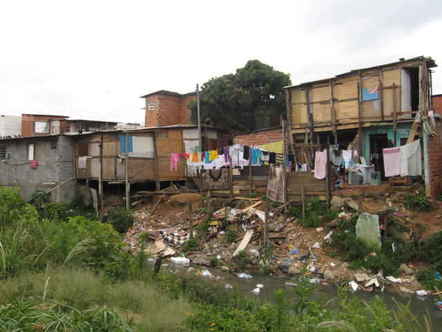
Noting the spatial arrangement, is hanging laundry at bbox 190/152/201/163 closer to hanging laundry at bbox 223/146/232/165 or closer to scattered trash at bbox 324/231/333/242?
hanging laundry at bbox 223/146/232/165

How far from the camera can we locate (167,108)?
25141 mm

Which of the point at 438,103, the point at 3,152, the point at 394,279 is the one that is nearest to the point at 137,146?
the point at 3,152

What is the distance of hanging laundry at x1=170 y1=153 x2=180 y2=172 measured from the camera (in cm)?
1770

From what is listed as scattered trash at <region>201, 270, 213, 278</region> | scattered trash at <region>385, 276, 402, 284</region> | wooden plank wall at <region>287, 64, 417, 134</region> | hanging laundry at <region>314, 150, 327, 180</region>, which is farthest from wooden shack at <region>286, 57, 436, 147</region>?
scattered trash at <region>201, 270, 213, 278</region>

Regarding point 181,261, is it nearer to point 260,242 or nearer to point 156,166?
point 260,242

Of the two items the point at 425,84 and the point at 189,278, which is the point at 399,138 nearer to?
the point at 425,84

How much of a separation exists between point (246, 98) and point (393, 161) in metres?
11.5

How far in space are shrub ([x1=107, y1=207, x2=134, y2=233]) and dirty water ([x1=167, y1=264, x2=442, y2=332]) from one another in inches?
187

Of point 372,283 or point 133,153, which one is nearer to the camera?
point 372,283

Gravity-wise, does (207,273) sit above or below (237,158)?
below

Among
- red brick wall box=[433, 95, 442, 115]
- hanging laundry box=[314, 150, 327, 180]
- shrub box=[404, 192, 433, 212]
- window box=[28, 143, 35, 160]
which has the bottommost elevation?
shrub box=[404, 192, 433, 212]

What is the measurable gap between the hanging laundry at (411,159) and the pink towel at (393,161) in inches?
4.4

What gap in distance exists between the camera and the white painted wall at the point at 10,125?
103 ft

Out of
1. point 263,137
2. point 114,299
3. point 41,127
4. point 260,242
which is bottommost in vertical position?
point 260,242
